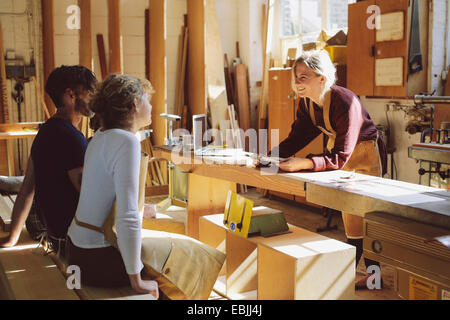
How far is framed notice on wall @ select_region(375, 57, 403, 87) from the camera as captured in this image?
493 cm

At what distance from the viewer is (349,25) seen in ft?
17.8

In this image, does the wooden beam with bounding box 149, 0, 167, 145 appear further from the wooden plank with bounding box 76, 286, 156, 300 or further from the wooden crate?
the wooden plank with bounding box 76, 286, 156, 300

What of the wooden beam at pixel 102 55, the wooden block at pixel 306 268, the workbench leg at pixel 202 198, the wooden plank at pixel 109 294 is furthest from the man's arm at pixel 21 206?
the wooden beam at pixel 102 55

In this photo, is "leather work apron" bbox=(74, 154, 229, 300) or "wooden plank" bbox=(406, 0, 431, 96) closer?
"leather work apron" bbox=(74, 154, 229, 300)

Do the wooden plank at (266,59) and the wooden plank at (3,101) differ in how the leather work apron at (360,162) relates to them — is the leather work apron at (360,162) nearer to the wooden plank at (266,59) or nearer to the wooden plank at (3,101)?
the wooden plank at (266,59)

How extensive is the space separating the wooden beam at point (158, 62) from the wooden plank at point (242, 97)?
1181 mm

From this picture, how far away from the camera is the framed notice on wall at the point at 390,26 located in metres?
4.83

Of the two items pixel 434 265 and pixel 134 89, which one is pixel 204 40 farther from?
pixel 434 265

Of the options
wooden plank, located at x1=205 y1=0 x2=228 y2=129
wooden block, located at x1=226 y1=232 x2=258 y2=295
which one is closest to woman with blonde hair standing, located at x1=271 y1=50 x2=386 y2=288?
wooden block, located at x1=226 y1=232 x2=258 y2=295

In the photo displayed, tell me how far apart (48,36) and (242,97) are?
2698 mm

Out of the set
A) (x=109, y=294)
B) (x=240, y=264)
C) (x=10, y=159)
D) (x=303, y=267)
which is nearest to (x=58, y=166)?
(x=109, y=294)

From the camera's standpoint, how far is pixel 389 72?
505 centimetres

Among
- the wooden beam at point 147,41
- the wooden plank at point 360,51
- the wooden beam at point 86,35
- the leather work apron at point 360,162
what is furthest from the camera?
the wooden beam at point 147,41

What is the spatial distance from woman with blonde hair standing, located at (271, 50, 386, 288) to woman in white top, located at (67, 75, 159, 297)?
1111 mm
